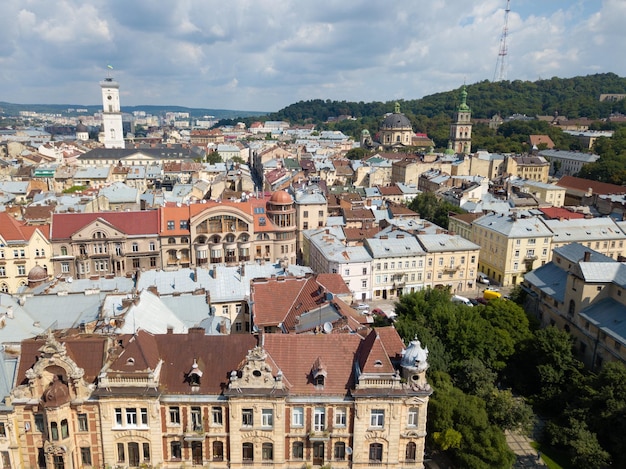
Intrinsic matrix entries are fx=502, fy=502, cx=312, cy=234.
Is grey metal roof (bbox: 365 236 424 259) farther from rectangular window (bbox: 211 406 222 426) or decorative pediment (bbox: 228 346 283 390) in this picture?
rectangular window (bbox: 211 406 222 426)

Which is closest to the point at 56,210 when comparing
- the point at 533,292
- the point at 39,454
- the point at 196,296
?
the point at 196,296

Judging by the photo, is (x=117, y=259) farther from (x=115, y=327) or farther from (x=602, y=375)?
(x=602, y=375)

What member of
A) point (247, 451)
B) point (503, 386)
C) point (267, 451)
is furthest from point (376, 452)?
point (503, 386)

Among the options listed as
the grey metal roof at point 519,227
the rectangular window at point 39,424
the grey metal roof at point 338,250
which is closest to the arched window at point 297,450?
the rectangular window at point 39,424

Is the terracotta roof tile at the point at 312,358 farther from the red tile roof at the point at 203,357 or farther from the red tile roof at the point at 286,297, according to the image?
the red tile roof at the point at 286,297

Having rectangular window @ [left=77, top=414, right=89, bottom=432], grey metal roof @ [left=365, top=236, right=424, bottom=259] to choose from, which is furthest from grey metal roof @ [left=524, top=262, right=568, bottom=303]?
rectangular window @ [left=77, top=414, right=89, bottom=432]
